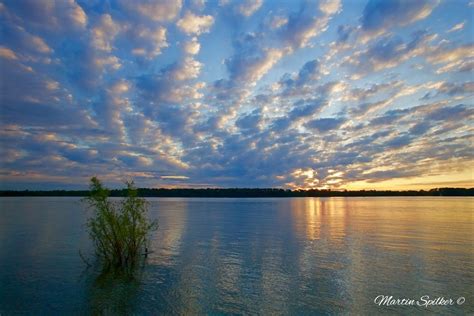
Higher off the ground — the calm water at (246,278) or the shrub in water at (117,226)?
the shrub in water at (117,226)

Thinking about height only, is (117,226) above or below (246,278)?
above

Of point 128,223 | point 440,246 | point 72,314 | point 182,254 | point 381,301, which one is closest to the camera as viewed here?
point 72,314

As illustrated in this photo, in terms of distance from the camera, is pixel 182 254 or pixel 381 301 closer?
pixel 381 301

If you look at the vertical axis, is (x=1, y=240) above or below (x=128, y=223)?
below

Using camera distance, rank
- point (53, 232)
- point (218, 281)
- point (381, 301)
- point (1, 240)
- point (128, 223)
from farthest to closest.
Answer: point (53, 232)
point (1, 240)
point (128, 223)
point (218, 281)
point (381, 301)

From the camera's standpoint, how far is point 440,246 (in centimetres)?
3481

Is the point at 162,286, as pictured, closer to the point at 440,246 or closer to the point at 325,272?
the point at 325,272

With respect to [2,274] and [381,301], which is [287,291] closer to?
[381,301]

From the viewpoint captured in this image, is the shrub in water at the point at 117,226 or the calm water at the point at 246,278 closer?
the calm water at the point at 246,278

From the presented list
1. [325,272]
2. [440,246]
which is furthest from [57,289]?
[440,246]

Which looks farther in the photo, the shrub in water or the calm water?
the shrub in water

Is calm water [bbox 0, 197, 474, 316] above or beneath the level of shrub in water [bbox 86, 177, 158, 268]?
beneath

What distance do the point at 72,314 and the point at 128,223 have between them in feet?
30.4

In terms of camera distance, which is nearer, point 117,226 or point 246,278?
point 246,278
